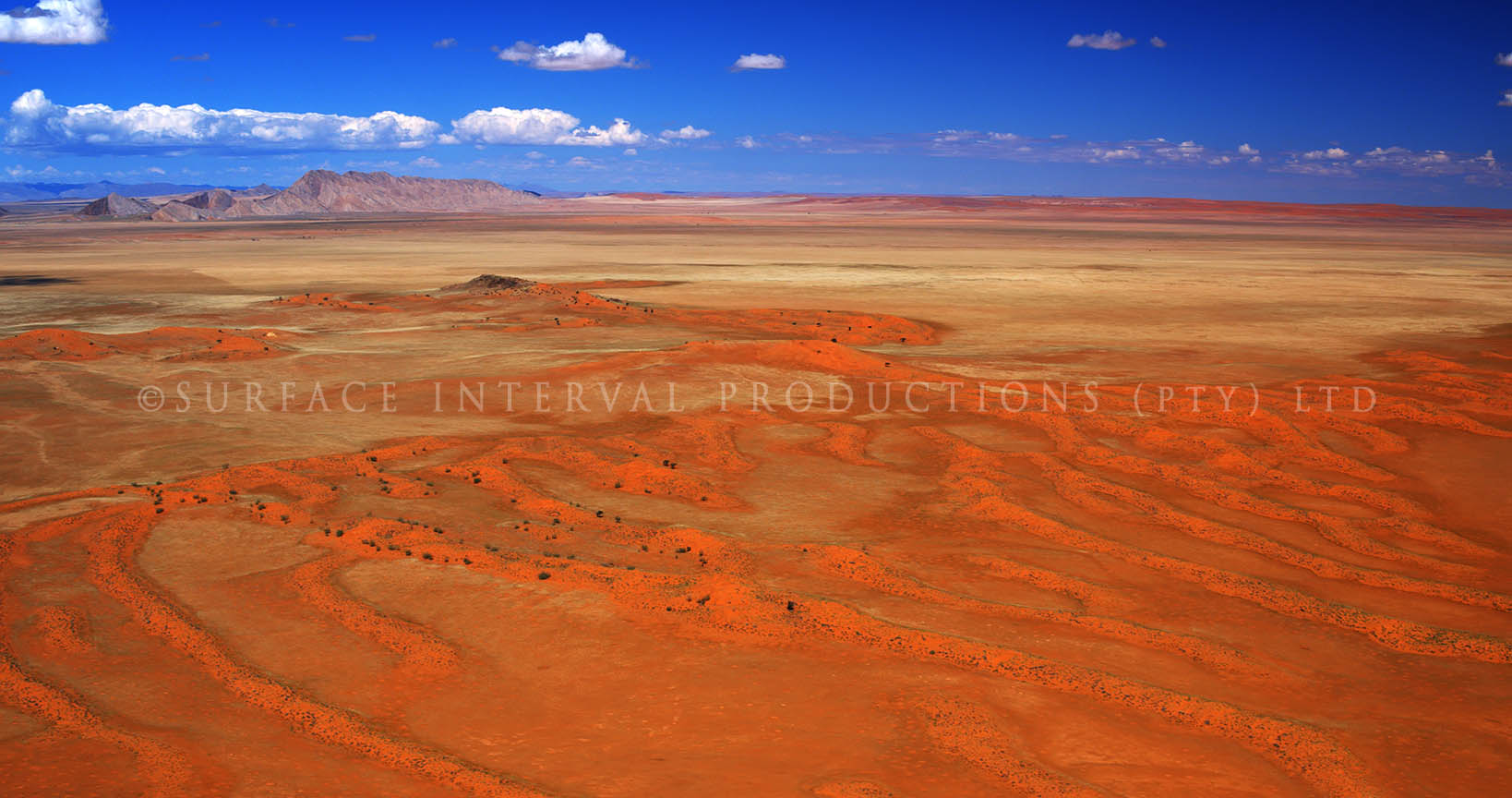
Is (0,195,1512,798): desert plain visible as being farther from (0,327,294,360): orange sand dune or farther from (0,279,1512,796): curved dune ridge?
(0,327,294,360): orange sand dune

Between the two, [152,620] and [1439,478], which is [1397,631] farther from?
[152,620]

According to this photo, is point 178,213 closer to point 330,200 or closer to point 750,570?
point 330,200

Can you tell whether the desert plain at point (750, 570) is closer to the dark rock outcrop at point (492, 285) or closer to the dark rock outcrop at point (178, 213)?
the dark rock outcrop at point (492, 285)

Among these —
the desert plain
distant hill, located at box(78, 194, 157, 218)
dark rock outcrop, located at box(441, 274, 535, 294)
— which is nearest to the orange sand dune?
the desert plain

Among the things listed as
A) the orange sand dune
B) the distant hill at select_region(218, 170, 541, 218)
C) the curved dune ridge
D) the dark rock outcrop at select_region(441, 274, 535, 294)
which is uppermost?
the distant hill at select_region(218, 170, 541, 218)

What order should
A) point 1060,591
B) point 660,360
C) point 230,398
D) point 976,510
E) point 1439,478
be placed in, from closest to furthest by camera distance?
point 1060,591 < point 976,510 < point 1439,478 < point 230,398 < point 660,360

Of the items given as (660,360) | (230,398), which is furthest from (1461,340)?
(230,398)

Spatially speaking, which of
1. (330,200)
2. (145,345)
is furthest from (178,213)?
(145,345)

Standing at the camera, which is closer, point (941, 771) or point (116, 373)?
point (941, 771)
